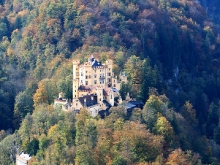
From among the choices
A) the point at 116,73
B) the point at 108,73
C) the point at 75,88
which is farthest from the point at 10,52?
the point at 75,88

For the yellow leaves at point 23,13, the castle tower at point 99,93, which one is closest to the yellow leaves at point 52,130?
the castle tower at point 99,93

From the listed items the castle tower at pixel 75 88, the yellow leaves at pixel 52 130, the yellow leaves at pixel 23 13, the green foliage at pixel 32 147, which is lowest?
the green foliage at pixel 32 147

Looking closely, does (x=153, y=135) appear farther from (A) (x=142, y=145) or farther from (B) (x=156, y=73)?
(B) (x=156, y=73)

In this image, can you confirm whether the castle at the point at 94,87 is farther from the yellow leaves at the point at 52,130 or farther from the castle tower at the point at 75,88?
the yellow leaves at the point at 52,130

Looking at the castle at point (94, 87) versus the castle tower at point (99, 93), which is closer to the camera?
the castle at point (94, 87)

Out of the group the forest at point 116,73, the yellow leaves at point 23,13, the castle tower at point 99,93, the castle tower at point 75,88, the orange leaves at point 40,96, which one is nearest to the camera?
the forest at point 116,73

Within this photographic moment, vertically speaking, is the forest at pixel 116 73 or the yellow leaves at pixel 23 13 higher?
the yellow leaves at pixel 23 13
